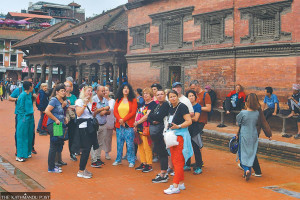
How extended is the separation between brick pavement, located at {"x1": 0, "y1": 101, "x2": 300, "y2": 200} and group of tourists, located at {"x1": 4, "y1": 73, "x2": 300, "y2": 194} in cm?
22

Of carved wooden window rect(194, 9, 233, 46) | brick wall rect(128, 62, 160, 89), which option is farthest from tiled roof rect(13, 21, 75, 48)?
carved wooden window rect(194, 9, 233, 46)

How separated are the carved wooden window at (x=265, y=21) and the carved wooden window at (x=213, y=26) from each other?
0.97 m

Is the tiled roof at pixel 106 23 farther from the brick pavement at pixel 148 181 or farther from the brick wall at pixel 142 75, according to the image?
the brick pavement at pixel 148 181

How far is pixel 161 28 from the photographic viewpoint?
62.1 ft

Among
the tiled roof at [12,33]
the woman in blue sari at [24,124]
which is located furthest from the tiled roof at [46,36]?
the tiled roof at [12,33]

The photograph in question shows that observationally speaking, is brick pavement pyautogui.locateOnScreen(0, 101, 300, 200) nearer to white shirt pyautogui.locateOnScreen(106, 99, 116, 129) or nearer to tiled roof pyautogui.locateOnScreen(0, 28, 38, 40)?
white shirt pyautogui.locateOnScreen(106, 99, 116, 129)

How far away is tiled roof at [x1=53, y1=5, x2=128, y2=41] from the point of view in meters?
22.8

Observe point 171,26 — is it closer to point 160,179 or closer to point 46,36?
point 160,179

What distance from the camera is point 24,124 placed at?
27.2 ft

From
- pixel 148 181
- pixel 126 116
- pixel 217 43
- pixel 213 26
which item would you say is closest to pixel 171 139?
pixel 148 181

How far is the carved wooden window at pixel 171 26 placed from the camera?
57.4 ft

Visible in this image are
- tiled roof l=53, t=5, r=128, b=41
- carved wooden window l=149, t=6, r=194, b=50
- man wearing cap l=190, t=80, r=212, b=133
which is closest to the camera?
man wearing cap l=190, t=80, r=212, b=133

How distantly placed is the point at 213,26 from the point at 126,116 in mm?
9813

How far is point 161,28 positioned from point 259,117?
12.6 metres
